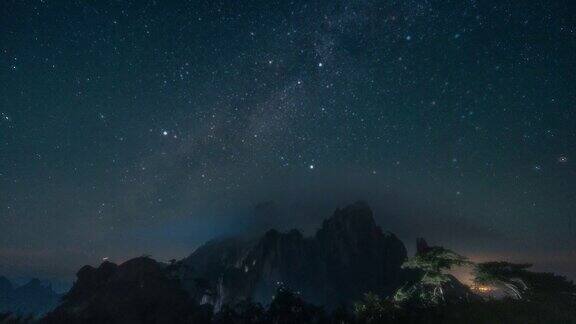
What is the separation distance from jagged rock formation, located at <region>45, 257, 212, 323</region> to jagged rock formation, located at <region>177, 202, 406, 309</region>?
4334cm

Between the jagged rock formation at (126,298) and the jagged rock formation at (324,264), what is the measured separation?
142 feet

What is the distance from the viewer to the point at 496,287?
30.6 metres

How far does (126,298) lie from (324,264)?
71.5 metres

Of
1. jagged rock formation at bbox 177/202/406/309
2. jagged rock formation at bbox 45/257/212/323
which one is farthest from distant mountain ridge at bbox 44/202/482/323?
jagged rock formation at bbox 45/257/212/323

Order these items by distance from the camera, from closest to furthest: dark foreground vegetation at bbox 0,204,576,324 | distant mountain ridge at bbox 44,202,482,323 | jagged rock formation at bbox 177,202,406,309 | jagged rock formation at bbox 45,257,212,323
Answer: dark foreground vegetation at bbox 0,204,576,324, jagged rock formation at bbox 45,257,212,323, distant mountain ridge at bbox 44,202,482,323, jagged rock formation at bbox 177,202,406,309

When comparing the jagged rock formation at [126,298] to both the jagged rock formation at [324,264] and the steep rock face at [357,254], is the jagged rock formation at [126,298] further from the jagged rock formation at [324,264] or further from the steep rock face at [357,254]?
the steep rock face at [357,254]

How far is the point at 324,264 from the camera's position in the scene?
108 m

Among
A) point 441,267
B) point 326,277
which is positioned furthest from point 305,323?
point 326,277

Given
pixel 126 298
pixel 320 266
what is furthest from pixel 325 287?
pixel 126 298

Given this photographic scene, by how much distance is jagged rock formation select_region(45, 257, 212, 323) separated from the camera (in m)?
47.2

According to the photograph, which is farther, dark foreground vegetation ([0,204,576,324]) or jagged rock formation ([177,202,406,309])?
jagged rock formation ([177,202,406,309])

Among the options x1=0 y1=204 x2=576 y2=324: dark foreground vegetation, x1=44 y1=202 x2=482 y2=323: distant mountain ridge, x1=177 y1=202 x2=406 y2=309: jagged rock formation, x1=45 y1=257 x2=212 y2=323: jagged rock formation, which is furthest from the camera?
x1=177 y1=202 x2=406 y2=309: jagged rock formation

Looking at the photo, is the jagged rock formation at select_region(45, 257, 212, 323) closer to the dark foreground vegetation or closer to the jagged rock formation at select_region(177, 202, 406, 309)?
the dark foreground vegetation

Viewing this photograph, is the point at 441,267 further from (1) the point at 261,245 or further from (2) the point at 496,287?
(1) the point at 261,245
